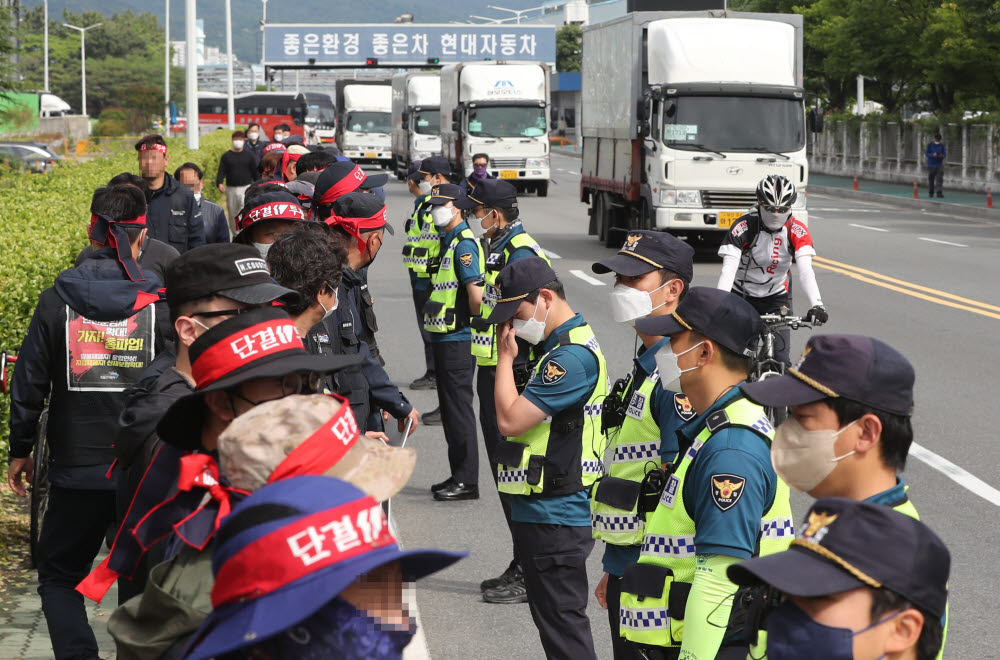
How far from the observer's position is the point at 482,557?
7.45m

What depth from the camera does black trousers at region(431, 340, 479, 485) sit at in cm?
855

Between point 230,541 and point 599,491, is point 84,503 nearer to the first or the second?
point 599,491

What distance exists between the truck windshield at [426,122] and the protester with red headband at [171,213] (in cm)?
3582

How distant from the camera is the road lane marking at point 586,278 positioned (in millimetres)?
19531

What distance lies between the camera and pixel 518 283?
5.19 m

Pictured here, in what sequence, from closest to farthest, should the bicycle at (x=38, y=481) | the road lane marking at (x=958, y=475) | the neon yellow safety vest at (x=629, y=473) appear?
the neon yellow safety vest at (x=629, y=473)
the bicycle at (x=38, y=481)
the road lane marking at (x=958, y=475)

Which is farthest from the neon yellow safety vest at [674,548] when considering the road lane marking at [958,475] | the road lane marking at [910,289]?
the road lane marking at [910,289]

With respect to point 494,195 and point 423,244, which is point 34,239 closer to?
point 494,195

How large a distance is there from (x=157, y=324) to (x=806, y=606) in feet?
12.0

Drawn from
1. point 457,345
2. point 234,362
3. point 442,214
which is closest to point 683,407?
point 234,362

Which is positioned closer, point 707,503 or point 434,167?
point 707,503

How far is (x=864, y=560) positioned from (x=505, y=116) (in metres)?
35.4

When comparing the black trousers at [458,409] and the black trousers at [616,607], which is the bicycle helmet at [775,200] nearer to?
the black trousers at [458,409]

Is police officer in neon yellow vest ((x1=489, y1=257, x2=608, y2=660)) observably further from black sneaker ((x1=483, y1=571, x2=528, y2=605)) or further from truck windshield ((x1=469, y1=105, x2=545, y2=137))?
truck windshield ((x1=469, y1=105, x2=545, y2=137))
